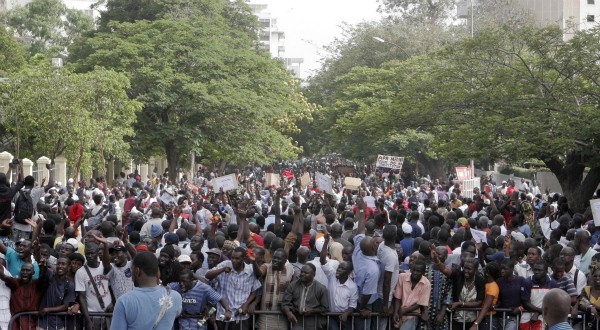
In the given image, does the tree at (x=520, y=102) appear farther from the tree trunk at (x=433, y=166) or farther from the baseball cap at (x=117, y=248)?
the tree trunk at (x=433, y=166)

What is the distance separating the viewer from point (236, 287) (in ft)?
35.3

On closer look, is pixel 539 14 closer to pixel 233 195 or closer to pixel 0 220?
pixel 233 195

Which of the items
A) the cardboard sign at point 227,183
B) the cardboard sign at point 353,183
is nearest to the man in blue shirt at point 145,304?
the cardboard sign at point 227,183

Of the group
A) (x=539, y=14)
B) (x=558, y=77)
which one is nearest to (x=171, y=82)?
(x=558, y=77)

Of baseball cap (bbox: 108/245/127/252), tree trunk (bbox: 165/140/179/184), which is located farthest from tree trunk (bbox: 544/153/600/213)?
tree trunk (bbox: 165/140/179/184)

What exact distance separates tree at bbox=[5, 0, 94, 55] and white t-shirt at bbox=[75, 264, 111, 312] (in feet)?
220

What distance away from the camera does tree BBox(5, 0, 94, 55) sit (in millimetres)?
77438

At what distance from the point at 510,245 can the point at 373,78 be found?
40173 mm

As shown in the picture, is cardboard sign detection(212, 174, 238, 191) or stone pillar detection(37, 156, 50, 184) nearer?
cardboard sign detection(212, 174, 238, 191)

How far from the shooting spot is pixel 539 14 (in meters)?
75.8

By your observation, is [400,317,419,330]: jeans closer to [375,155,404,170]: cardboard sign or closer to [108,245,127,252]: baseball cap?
[108,245,127,252]: baseball cap

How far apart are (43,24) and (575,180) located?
2330 inches

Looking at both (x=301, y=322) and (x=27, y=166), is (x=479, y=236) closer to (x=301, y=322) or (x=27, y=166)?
(x=301, y=322)

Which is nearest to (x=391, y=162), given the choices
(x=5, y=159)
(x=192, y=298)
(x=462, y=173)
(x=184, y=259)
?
(x=462, y=173)
